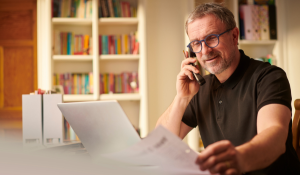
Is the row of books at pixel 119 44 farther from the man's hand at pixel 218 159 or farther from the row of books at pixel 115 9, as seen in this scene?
the man's hand at pixel 218 159

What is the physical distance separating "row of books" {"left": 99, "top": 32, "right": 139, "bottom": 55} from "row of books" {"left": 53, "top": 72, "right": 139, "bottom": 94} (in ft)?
0.85

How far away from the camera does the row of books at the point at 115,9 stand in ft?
9.37

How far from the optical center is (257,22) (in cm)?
285

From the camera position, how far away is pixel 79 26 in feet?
9.82

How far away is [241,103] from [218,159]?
634 mm

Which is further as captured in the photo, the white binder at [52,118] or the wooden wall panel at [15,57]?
the wooden wall panel at [15,57]

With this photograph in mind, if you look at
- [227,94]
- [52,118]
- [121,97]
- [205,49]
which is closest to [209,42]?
[205,49]

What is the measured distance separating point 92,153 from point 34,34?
2.64 m

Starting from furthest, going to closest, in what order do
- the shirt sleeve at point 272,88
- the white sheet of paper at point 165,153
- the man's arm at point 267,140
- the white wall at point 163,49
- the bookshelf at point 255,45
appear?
the white wall at point 163,49 → the bookshelf at point 255,45 → the shirt sleeve at point 272,88 → the man's arm at point 267,140 → the white sheet of paper at point 165,153

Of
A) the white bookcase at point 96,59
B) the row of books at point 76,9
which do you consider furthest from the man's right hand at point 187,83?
the row of books at point 76,9

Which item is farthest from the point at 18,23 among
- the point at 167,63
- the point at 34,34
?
the point at 167,63

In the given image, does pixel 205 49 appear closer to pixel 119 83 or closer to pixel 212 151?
pixel 212 151

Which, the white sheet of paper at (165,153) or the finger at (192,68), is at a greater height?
the finger at (192,68)

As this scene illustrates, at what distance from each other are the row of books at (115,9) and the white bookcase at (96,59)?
0.31 feet
